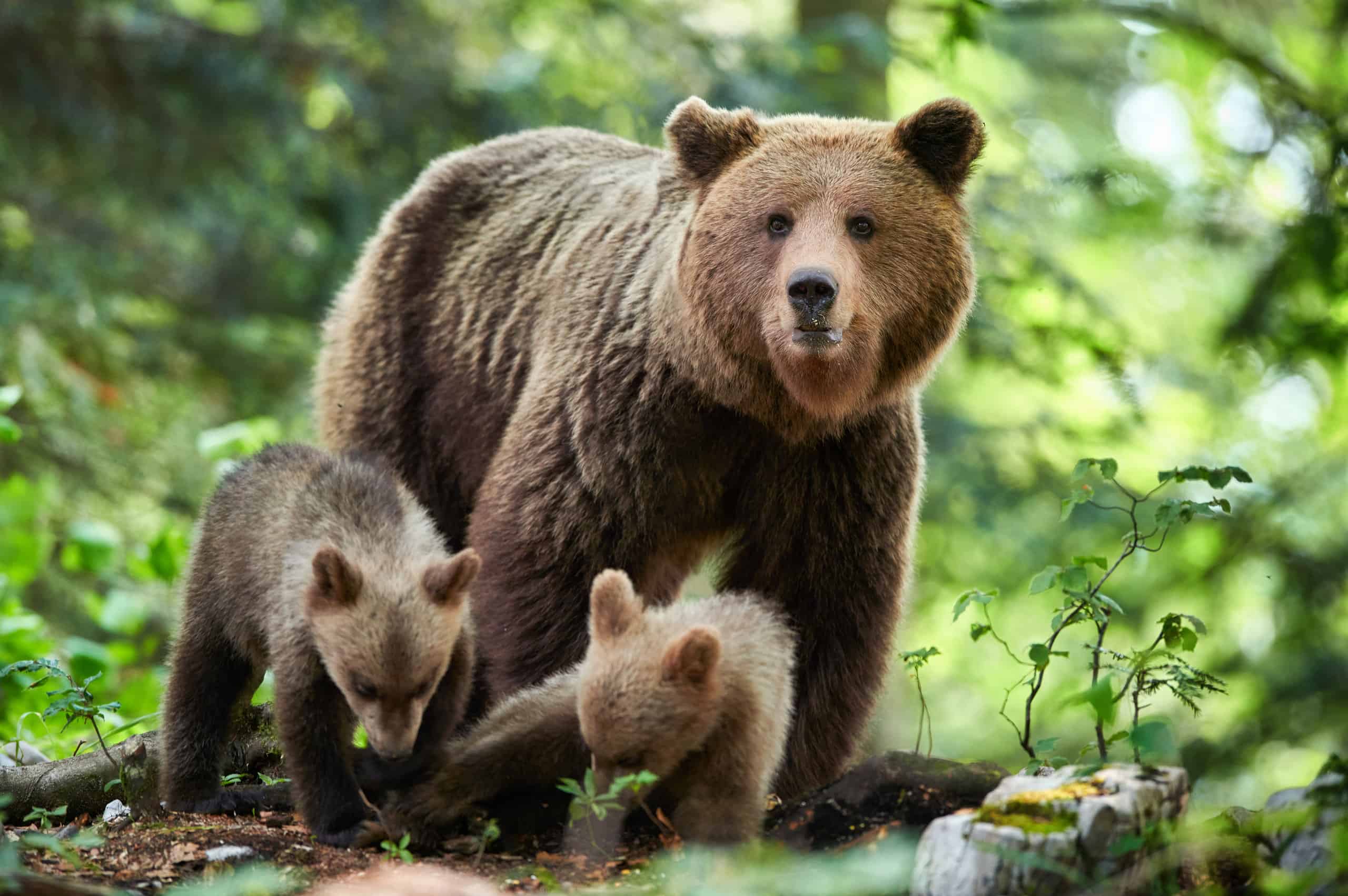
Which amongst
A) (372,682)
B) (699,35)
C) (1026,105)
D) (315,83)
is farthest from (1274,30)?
(372,682)

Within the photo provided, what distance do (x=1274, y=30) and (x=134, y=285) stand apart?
1085cm

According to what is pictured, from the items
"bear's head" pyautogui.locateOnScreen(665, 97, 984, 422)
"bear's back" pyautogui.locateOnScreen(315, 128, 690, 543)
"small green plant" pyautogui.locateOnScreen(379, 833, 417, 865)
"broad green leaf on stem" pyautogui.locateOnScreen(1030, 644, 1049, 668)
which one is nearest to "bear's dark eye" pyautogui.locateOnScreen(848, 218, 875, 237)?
"bear's head" pyautogui.locateOnScreen(665, 97, 984, 422)

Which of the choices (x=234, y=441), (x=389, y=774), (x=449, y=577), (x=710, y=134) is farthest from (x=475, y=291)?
(x=389, y=774)

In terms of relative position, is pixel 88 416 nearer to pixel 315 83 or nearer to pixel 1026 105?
pixel 315 83

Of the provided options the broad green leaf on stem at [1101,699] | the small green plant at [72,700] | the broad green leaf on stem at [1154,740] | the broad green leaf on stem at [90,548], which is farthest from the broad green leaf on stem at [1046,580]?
the broad green leaf on stem at [90,548]

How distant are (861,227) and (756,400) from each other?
0.78 meters

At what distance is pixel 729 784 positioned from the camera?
450 centimetres

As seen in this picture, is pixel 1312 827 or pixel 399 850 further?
pixel 399 850

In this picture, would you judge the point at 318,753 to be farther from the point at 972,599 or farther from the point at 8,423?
the point at 8,423

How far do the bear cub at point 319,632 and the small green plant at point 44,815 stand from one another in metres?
0.37

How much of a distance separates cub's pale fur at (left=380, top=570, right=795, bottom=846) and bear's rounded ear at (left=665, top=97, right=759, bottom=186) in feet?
6.14

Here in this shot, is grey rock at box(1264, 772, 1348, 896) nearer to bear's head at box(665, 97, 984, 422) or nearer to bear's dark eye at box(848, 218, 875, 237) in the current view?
bear's head at box(665, 97, 984, 422)

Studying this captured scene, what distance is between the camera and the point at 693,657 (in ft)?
14.6

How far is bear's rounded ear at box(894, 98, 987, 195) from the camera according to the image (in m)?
5.46
